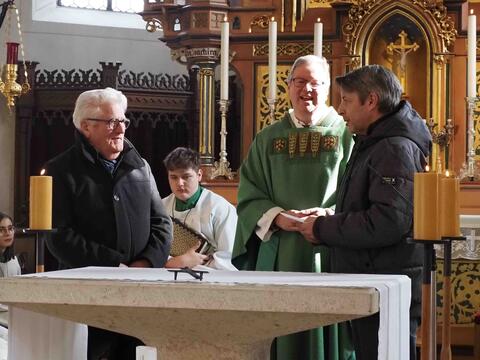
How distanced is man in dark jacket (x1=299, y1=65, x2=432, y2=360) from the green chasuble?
356mm

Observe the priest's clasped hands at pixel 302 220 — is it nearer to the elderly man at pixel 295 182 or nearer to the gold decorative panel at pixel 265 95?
the elderly man at pixel 295 182

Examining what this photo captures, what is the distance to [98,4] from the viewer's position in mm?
12516

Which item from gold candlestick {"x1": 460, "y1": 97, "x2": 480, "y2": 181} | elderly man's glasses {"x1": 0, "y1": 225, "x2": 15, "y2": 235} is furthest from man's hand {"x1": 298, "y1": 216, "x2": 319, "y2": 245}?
elderly man's glasses {"x1": 0, "y1": 225, "x2": 15, "y2": 235}

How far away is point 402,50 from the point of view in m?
7.39

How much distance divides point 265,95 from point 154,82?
3712 mm

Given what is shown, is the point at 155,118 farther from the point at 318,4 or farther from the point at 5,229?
the point at 318,4

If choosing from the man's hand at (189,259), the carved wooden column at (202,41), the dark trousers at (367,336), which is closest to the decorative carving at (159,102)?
the carved wooden column at (202,41)

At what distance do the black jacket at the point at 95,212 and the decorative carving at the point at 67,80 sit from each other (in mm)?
6678

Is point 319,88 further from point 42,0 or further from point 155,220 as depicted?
point 42,0

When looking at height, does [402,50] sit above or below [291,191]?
above

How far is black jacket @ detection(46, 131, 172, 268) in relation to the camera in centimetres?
422

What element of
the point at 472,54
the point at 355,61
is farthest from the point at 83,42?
the point at 472,54

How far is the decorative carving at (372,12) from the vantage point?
727cm

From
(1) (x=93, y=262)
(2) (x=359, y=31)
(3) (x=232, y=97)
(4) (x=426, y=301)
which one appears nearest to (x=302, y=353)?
(1) (x=93, y=262)
